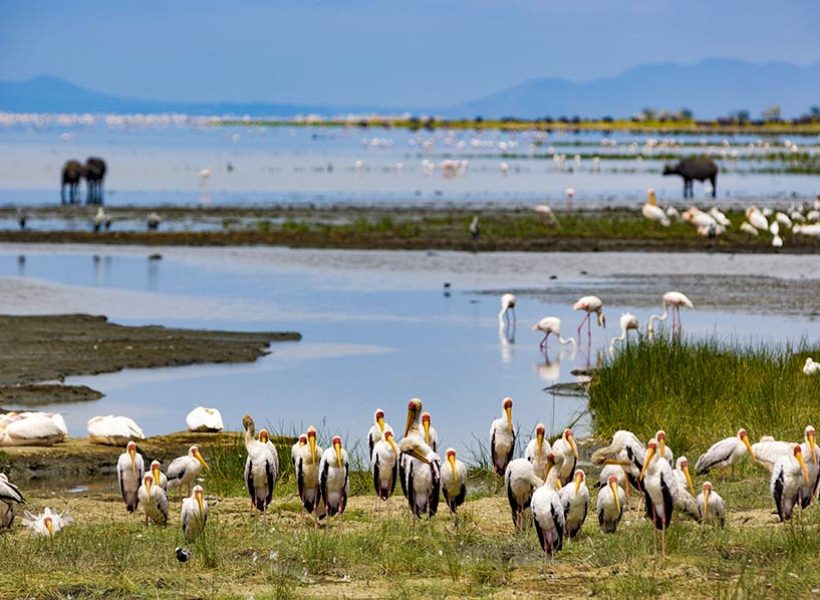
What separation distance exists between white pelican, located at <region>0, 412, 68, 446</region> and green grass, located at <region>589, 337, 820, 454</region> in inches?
204

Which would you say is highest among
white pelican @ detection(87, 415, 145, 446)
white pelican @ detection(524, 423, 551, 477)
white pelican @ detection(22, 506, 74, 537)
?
white pelican @ detection(524, 423, 551, 477)

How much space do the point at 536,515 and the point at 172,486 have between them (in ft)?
14.0

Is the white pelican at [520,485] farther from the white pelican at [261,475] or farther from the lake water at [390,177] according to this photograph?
the lake water at [390,177]

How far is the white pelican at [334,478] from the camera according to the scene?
467 inches

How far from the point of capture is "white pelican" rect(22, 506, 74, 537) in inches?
471

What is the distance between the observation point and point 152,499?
40.3 feet

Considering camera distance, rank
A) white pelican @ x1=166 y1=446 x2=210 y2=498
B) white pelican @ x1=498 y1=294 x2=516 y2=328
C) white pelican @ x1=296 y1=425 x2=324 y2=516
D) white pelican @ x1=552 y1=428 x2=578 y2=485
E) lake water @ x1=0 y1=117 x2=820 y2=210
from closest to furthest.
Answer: white pelican @ x1=552 y1=428 x2=578 y2=485
white pelican @ x1=296 y1=425 x2=324 y2=516
white pelican @ x1=166 y1=446 x2=210 y2=498
white pelican @ x1=498 y1=294 x2=516 y2=328
lake water @ x1=0 y1=117 x2=820 y2=210

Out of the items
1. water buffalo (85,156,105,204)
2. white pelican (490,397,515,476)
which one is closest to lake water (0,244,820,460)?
white pelican (490,397,515,476)

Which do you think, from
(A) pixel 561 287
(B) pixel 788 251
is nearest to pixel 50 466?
(A) pixel 561 287

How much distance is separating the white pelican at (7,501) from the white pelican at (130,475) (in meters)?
0.78

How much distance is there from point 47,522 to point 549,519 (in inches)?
149

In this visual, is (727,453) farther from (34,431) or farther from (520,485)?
(34,431)

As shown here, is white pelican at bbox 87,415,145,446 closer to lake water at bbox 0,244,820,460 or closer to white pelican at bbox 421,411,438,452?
lake water at bbox 0,244,820,460

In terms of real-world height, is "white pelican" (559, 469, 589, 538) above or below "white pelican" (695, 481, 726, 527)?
above
